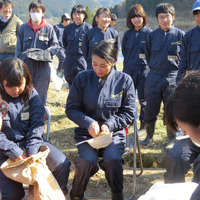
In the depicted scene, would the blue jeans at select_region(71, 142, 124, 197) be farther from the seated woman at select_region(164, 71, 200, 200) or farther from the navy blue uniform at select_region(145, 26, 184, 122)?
the navy blue uniform at select_region(145, 26, 184, 122)

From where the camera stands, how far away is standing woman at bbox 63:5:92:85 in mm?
5695

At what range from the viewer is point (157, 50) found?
4.13 meters

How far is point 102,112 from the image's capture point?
2.89 meters

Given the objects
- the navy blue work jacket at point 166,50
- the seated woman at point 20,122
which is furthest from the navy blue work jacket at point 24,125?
the navy blue work jacket at point 166,50

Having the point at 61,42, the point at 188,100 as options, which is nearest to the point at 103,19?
the point at 61,42

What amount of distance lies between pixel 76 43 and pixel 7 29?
4.56ft

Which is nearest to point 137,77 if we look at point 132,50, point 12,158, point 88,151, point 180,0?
point 132,50

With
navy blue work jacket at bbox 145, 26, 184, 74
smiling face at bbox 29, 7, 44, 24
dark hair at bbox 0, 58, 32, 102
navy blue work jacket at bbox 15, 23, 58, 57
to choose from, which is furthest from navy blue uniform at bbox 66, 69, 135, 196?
smiling face at bbox 29, 7, 44, 24

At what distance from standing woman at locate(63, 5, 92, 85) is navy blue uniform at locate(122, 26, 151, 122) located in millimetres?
1196

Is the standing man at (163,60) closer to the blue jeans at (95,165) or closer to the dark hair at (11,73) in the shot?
the blue jeans at (95,165)

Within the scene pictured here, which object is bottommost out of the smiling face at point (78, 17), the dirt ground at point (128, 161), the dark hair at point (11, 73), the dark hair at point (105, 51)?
the dirt ground at point (128, 161)

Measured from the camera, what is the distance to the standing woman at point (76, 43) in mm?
5695

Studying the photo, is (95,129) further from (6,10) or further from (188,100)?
(6,10)

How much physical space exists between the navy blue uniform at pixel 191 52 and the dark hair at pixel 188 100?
229cm
